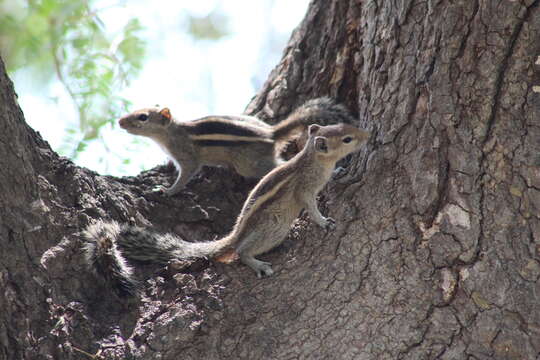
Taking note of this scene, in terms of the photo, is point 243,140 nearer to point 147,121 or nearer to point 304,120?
point 304,120

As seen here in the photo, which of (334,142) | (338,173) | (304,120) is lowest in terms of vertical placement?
(338,173)

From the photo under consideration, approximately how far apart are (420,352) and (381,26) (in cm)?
206

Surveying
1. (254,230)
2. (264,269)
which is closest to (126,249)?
(254,230)

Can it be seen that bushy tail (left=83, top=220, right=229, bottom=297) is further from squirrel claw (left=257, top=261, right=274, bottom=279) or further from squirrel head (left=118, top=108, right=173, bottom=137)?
squirrel head (left=118, top=108, right=173, bottom=137)

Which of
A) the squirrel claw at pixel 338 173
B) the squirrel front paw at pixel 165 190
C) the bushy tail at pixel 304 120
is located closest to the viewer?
the squirrel claw at pixel 338 173

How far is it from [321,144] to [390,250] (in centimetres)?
130

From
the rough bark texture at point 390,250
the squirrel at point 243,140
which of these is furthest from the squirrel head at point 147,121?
the rough bark texture at point 390,250

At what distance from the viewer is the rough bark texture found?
3293 millimetres

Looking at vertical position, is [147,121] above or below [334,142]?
above

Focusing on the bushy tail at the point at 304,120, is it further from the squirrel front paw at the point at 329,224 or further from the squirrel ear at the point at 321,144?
the squirrel front paw at the point at 329,224

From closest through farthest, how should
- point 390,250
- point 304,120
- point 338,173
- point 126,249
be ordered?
point 390,250 → point 126,249 → point 338,173 → point 304,120

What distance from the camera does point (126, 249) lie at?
13.5 ft

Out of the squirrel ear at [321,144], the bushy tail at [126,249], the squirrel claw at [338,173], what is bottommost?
the bushy tail at [126,249]

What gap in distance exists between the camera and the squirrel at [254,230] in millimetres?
3854
